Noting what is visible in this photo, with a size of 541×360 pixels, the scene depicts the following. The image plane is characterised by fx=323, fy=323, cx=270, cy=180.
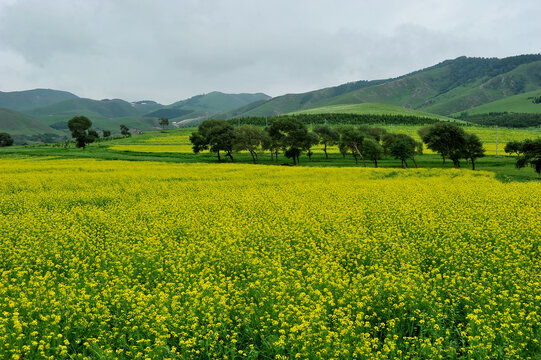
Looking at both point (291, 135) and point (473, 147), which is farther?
point (291, 135)

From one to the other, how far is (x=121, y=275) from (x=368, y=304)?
7116 millimetres

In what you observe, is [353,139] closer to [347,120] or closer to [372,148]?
[372,148]

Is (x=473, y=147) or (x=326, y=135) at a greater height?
(x=326, y=135)

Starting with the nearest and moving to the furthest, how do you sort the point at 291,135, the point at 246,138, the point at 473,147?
the point at 473,147
the point at 291,135
the point at 246,138

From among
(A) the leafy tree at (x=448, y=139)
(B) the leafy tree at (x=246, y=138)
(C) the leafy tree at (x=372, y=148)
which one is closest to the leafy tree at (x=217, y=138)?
(B) the leafy tree at (x=246, y=138)

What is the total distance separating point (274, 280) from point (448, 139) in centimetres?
6032

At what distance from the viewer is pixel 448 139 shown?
58.5 metres

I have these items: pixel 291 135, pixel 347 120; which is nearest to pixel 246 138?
pixel 291 135

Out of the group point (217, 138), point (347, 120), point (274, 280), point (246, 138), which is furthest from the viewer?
point (347, 120)

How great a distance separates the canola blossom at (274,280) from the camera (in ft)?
20.9

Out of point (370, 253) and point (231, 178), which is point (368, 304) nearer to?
point (370, 253)

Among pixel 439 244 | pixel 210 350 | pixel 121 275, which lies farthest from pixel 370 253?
pixel 121 275

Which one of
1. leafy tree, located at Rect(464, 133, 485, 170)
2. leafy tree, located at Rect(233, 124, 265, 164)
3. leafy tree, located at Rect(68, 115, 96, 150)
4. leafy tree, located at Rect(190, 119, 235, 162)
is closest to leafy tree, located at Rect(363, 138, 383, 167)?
leafy tree, located at Rect(464, 133, 485, 170)

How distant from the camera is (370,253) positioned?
11.1 metres
